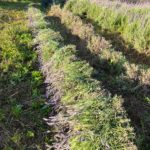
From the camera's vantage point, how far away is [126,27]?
32.0 feet

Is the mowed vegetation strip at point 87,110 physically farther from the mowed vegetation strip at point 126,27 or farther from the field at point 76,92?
the mowed vegetation strip at point 126,27

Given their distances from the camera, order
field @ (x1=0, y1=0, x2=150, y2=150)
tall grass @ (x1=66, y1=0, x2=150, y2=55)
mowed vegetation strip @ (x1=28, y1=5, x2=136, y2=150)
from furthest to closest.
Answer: tall grass @ (x1=66, y1=0, x2=150, y2=55) < field @ (x1=0, y1=0, x2=150, y2=150) < mowed vegetation strip @ (x1=28, y1=5, x2=136, y2=150)

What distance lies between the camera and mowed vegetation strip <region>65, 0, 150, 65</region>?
8.38 metres

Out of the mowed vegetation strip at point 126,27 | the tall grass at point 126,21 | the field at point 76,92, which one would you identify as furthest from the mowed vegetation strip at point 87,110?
the tall grass at point 126,21

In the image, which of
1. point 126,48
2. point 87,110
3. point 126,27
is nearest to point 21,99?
point 87,110

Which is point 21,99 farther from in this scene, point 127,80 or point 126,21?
point 126,21

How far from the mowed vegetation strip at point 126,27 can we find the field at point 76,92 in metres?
0.03

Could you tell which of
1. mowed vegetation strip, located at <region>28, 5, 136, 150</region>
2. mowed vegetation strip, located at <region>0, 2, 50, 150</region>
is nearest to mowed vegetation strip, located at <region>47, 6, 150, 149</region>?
mowed vegetation strip, located at <region>28, 5, 136, 150</region>

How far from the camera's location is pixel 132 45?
8844 mm

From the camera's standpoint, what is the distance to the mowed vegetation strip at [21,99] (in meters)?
4.93

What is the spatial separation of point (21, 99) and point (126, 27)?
4.52 metres

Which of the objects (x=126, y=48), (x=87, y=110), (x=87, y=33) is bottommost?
(x=126, y=48)

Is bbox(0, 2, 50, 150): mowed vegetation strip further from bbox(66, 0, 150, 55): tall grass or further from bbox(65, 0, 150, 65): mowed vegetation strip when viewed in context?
bbox(66, 0, 150, 55): tall grass

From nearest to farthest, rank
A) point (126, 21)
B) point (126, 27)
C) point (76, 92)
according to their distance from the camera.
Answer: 1. point (76, 92)
2. point (126, 27)
3. point (126, 21)
